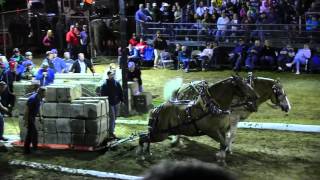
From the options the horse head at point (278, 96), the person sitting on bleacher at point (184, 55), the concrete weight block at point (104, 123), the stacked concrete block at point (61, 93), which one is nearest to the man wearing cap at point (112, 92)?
the concrete weight block at point (104, 123)

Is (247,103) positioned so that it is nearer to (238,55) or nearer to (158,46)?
(238,55)

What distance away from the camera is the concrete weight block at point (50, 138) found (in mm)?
12586

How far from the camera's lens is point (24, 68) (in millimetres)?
18453

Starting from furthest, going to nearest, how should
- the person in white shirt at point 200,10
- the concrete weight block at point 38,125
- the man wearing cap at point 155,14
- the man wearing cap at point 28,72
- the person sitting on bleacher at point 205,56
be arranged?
the man wearing cap at point 155,14 < the person in white shirt at point 200,10 < the person sitting on bleacher at point 205,56 < the man wearing cap at point 28,72 < the concrete weight block at point 38,125

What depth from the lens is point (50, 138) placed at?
500 inches

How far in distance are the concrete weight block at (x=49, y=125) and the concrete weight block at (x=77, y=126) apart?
1.63 feet

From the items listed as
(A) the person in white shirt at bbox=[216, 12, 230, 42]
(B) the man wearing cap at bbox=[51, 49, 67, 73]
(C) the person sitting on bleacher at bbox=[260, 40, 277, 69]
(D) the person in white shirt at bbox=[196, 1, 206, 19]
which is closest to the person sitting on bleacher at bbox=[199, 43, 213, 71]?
(A) the person in white shirt at bbox=[216, 12, 230, 42]

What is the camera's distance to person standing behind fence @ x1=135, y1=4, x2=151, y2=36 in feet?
88.7

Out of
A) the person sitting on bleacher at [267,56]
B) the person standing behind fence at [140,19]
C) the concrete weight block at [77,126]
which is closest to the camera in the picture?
the concrete weight block at [77,126]

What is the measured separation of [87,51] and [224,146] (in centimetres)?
1706

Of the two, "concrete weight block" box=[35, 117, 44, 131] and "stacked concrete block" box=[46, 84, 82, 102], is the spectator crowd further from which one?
"concrete weight block" box=[35, 117, 44, 131]

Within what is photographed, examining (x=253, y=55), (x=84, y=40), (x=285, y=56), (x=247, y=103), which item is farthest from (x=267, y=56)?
(x=247, y=103)

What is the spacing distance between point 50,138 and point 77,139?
2.63 ft

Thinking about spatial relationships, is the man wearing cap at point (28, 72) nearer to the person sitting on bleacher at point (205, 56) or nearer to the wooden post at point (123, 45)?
the wooden post at point (123, 45)
